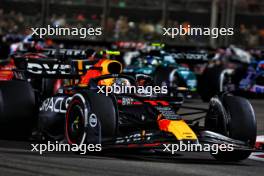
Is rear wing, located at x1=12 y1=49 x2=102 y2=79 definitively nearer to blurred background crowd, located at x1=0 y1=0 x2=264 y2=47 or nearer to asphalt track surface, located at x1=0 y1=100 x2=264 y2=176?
asphalt track surface, located at x1=0 y1=100 x2=264 y2=176

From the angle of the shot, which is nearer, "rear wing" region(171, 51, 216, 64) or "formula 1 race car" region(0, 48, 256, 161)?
"formula 1 race car" region(0, 48, 256, 161)

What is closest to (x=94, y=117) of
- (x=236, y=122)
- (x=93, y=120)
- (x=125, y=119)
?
(x=93, y=120)

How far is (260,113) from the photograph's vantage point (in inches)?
707

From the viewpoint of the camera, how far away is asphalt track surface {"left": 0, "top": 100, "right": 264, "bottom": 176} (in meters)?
8.57

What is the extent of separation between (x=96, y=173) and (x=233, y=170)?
1.49 meters

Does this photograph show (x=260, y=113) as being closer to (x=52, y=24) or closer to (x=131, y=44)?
(x=131, y=44)

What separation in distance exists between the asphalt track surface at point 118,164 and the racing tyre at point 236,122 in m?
0.13

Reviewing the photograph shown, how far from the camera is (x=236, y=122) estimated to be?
9.86 meters

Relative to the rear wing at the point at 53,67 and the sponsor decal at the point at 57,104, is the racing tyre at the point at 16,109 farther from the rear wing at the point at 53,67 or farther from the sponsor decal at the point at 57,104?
the rear wing at the point at 53,67

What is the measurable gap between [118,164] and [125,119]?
1.39 metres

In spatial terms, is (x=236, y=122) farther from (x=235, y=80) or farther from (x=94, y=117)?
(x=235, y=80)

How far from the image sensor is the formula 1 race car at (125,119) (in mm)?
9594

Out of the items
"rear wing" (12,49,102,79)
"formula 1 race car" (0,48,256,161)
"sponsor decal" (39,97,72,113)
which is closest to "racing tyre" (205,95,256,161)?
"formula 1 race car" (0,48,256,161)

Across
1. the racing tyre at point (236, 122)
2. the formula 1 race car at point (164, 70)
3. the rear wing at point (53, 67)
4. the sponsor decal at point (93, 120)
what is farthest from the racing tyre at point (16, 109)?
the formula 1 race car at point (164, 70)
